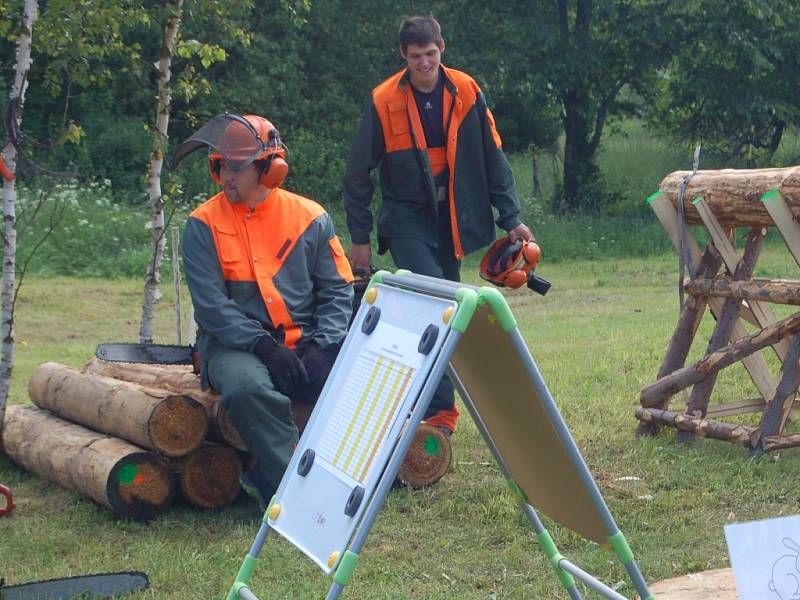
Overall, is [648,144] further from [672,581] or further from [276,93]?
[672,581]

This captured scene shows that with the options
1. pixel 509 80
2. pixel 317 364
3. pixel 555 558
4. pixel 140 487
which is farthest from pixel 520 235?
pixel 509 80

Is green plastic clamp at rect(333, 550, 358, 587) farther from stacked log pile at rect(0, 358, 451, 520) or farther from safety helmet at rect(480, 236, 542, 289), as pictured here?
safety helmet at rect(480, 236, 542, 289)

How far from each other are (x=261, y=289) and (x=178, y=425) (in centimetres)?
78

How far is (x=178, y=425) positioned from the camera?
5688 mm

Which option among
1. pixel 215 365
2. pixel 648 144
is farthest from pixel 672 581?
pixel 648 144

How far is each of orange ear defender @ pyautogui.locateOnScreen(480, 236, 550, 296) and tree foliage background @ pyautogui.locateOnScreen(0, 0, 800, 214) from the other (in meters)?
12.5

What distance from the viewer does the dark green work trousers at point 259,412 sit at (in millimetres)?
Answer: 5332

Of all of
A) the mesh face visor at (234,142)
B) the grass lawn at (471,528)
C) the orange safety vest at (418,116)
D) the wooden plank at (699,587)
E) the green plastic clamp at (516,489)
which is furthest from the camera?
the orange safety vest at (418,116)

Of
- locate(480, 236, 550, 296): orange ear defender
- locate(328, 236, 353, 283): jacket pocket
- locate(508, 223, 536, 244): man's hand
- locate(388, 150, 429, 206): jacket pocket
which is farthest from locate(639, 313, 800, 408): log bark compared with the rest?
locate(328, 236, 353, 283): jacket pocket

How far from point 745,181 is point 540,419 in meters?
3.20

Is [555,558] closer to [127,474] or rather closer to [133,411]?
[127,474]

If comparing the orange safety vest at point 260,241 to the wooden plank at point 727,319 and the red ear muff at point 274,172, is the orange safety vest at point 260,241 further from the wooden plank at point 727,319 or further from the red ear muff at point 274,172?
the wooden plank at point 727,319

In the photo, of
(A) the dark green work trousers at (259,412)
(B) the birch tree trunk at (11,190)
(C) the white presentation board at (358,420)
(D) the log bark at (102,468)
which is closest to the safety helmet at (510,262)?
(A) the dark green work trousers at (259,412)

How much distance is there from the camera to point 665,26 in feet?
63.5
